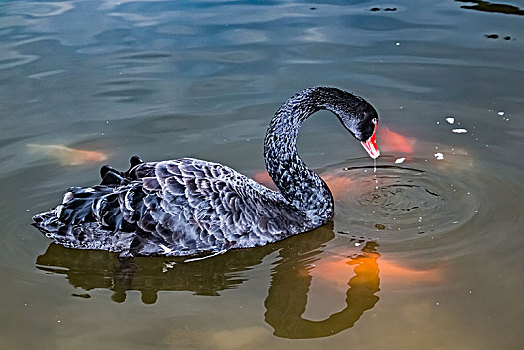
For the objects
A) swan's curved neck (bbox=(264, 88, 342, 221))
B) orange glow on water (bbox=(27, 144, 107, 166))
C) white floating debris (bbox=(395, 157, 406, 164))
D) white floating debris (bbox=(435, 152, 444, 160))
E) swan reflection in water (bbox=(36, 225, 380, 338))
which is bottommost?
swan reflection in water (bbox=(36, 225, 380, 338))

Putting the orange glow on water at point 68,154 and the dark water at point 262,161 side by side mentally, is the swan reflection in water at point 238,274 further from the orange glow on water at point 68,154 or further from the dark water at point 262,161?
the orange glow on water at point 68,154

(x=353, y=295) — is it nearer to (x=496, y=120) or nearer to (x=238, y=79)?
(x=496, y=120)

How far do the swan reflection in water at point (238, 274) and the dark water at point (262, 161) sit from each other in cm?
1

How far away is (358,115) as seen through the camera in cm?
481

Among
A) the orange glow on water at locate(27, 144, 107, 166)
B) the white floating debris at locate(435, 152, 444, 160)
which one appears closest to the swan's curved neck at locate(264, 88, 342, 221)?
the white floating debris at locate(435, 152, 444, 160)

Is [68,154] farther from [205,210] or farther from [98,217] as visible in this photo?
[205,210]

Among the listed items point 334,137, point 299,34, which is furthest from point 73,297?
point 299,34

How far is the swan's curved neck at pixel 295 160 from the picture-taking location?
477 cm

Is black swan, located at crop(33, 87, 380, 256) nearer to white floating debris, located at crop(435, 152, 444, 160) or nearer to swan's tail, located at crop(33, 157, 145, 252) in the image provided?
swan's tail, located at crop(33, 157, 145, 252)

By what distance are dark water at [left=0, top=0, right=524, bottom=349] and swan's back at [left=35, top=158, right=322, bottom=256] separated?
11 cm

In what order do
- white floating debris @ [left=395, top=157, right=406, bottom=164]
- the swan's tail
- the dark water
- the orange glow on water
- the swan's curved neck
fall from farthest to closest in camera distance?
the orange glow on water → white floating debris @ [left=395, top=157, right=406, bottom=164] → the swan's curved neck → the swan's tail → the dark water

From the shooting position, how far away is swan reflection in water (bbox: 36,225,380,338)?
13.3ft

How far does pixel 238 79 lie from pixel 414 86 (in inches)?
54.3

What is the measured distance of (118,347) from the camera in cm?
378
